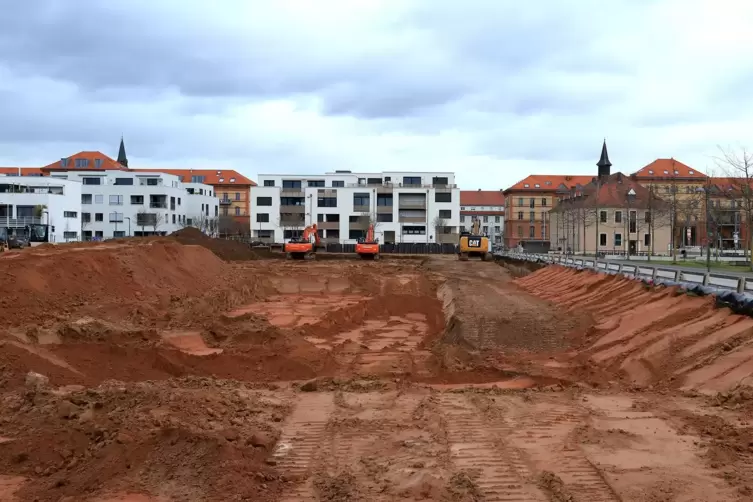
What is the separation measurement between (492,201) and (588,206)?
84.2 meters

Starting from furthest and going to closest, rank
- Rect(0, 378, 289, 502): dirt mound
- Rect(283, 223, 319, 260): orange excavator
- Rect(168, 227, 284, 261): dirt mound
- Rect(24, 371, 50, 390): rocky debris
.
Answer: Rect(283, 223, 319, 260): orange excavator < Rect(168, 227, 284, 261): dirt mound < Rect(24, 371, 50, 390): rocky debris < Rect(0, 378, 289, 502): dirt mound

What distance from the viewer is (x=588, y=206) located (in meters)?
68.9

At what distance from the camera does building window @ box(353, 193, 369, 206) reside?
8788cm

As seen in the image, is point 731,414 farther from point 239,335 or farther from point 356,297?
point 356,297

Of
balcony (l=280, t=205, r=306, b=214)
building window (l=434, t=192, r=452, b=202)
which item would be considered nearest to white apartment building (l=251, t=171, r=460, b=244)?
building window (l=434, t=192, r=452, b=202)

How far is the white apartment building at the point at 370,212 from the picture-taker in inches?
3438

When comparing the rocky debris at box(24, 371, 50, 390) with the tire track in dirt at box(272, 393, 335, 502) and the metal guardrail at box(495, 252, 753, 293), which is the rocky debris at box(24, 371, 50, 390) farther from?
the metal guardrail at box(495, 252, 753, 293)

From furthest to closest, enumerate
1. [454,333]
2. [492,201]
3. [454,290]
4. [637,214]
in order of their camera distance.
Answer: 1. [492,201]
2. [637,214]
3. [454,290]
4. [454,333]

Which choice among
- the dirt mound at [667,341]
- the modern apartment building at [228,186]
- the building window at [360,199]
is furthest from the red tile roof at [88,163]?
the dirt mound at [667,341]

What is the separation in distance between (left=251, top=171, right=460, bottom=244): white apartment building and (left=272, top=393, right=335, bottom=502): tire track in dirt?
74588 mm

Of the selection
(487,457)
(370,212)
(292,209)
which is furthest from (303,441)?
(292,209)

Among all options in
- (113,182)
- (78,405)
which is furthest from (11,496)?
(113,182)

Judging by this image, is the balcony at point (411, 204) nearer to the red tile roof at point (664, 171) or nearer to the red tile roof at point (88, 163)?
the red tile roof at point (664, 171)

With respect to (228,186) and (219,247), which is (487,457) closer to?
(219,247)
